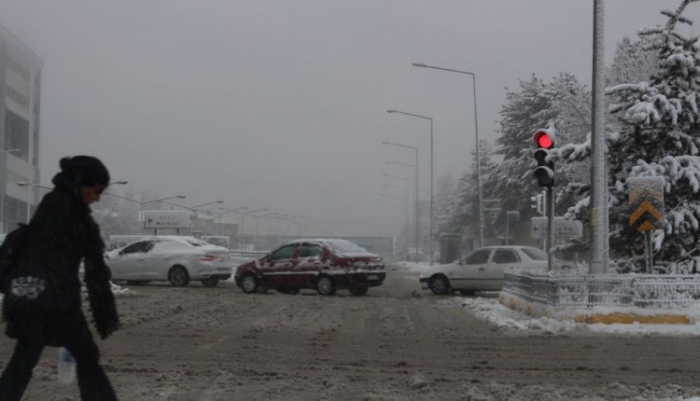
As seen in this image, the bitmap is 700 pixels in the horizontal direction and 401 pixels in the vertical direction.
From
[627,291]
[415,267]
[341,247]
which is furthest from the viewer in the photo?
[415,267]

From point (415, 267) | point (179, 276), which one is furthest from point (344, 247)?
point (415, 267)

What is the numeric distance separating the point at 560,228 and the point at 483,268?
3.05m

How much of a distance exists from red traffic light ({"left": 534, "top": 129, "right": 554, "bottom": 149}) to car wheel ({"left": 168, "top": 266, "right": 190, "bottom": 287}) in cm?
1416

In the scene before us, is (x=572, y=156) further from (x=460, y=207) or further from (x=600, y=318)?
(x=460, y=207)

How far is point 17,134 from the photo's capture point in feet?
257

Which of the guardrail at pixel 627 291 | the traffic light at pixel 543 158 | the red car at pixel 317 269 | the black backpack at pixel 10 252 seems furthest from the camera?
the red car at pixel 317 269

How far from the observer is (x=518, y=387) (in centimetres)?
763

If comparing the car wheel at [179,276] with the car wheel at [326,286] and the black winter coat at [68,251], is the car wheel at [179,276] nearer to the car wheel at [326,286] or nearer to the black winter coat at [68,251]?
the car wheel at [326,286]

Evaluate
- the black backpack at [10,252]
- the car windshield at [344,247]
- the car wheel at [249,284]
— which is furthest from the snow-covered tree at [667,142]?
the black backpack at [10,252]

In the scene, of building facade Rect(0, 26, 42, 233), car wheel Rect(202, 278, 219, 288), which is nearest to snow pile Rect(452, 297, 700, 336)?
car wheel Rect(202, 278, 219, 288)

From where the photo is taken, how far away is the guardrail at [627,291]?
13602mm

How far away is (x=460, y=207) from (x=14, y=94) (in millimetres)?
42802

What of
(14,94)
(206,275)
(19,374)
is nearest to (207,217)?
(14,94)

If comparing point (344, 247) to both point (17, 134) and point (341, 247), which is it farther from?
point (17, 134)
